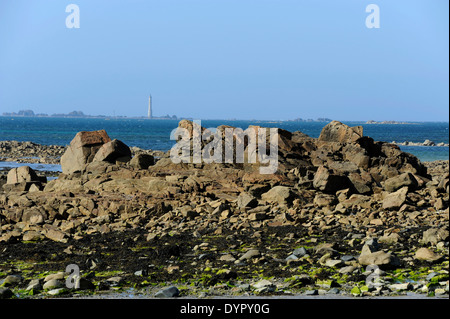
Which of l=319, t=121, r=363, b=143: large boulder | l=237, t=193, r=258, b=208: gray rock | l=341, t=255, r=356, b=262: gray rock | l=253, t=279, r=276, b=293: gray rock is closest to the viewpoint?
l=253, t=279, r=276, b=293: gray rock

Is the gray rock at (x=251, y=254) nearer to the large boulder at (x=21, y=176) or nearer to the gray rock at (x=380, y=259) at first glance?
the gray rock at (x=380, y=259)

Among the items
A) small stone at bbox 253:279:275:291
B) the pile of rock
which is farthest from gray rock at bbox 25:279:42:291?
the pile of rock

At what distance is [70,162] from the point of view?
2494cm

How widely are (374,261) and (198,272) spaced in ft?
11.2

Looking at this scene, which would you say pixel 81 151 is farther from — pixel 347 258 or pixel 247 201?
pixel 347 258

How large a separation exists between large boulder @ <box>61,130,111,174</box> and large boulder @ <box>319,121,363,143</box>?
Result: 365 inches

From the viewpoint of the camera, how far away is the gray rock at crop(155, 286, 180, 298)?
10.3 meters

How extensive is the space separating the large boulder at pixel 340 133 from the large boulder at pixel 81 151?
9.28 metres

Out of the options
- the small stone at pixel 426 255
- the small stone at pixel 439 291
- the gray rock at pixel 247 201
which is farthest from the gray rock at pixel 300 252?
the gray rock at pixel 247 201

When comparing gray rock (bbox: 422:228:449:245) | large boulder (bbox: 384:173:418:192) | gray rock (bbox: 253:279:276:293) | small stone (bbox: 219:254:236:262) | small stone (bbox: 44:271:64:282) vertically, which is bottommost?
small stone (bbox: 44:271:64:282)

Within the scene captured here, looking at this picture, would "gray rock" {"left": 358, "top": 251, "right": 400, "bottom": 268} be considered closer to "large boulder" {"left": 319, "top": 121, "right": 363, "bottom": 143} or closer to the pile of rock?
"large boulder" {"left": 319, "top": 121, "right": 363, "bottom": 143}

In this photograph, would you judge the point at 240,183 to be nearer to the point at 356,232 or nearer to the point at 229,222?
the point at 229,222

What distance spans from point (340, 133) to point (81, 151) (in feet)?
34.5
